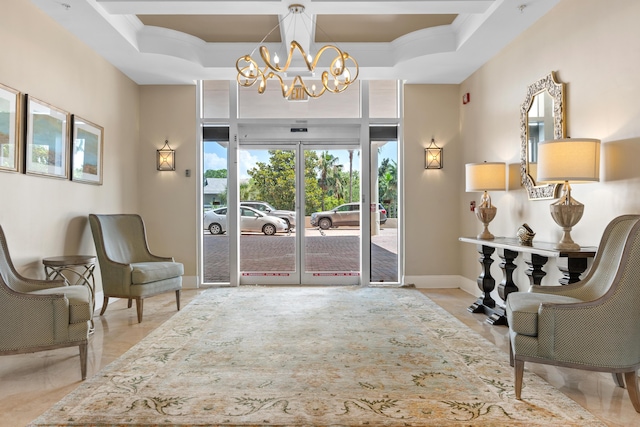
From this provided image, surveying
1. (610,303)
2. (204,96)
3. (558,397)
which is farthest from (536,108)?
(204,96)

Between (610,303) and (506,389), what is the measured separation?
31.0 inches

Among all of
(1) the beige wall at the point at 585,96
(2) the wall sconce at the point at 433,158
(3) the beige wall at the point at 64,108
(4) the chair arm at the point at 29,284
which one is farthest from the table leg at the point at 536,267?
(3) the beige wall at the point at 64,108

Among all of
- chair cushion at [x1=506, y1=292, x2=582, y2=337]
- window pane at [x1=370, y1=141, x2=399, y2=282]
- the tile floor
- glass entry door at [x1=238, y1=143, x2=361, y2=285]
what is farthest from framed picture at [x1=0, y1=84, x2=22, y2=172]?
window pane at [x1=370, y1=141, x2=399, y2=282]

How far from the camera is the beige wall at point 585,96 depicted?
3.07 meters

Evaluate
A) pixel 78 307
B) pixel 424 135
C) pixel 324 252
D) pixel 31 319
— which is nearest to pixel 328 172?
pixel 324 252

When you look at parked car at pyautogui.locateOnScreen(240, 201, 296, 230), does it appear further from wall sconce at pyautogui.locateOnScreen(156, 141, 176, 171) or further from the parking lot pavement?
wall sconce at pyautogui.locateOnScreen(156, 141, 176, 171)

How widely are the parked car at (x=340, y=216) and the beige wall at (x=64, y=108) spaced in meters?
2.68

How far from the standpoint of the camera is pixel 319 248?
21.6 feet

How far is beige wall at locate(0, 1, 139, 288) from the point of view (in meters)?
3.63

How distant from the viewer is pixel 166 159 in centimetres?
629

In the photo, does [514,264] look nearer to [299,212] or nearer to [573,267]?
[573,267]

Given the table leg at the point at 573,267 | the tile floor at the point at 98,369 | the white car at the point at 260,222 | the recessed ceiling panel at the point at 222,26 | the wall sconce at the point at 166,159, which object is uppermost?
the recessed ceiling panel at the point at 222,26

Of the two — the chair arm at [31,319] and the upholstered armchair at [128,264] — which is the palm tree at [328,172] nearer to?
the upholstered armchair at [128,264]

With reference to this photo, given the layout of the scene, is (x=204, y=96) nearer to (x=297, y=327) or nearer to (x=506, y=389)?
(x=297, y=327)
